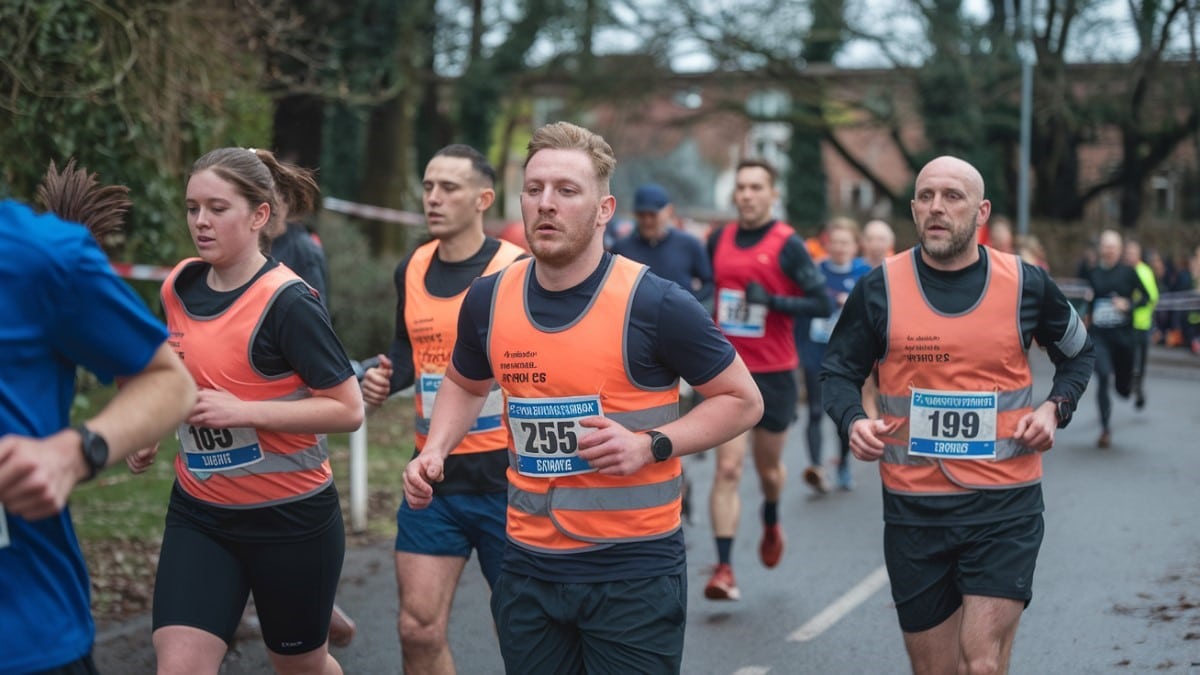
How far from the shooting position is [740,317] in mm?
8336

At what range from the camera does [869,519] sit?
10.3m

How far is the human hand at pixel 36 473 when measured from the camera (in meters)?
2.53

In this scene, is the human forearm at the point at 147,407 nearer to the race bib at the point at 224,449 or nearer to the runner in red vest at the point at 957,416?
the race bib at the point at 224,449

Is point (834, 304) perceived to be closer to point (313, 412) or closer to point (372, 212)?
point (313, 412)

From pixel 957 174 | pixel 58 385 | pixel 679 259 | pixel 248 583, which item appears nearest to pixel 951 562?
pixel 957 174

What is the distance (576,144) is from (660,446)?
0.87 meters

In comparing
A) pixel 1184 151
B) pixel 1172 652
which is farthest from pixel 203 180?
pixel 1184 151

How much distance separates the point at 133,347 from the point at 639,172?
188 ft

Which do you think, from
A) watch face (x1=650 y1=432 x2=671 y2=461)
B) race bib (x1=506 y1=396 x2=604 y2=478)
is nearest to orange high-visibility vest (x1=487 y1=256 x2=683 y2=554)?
race bib (x1=506 y1=396 x2=604 y2=478)

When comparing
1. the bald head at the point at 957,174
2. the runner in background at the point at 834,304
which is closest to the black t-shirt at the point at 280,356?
the bald head at the point at 957,174

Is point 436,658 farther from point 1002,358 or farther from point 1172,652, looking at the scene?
point 1172,652

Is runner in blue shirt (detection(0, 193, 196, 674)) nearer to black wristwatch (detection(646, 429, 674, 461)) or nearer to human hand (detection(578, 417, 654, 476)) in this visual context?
human hand (detection(578, 417, 654, 476))

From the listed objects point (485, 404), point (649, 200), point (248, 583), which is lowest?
point (248, 583)

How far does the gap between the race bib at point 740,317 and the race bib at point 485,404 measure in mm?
2993
